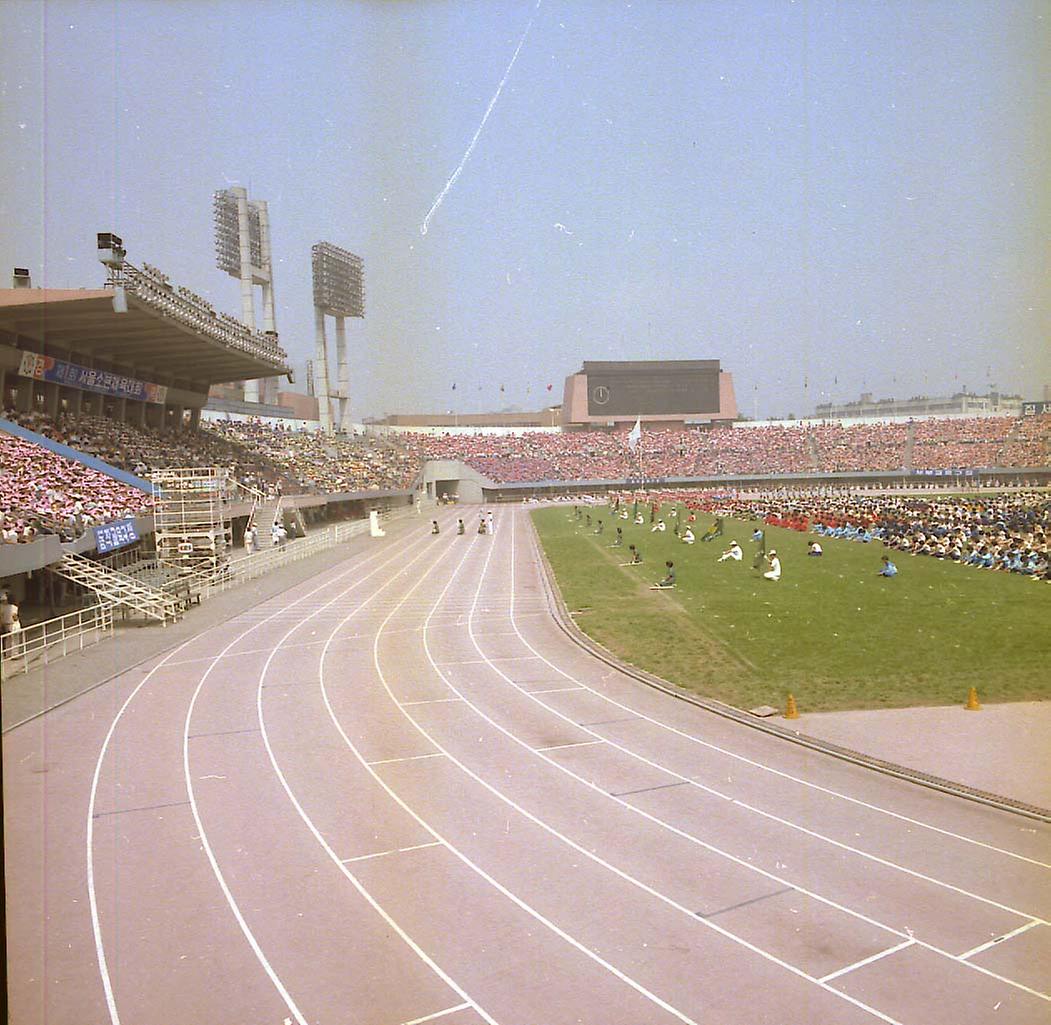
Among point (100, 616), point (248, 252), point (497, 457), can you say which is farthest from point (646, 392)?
point (100, 616)

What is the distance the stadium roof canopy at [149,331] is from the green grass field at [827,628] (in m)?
16.3

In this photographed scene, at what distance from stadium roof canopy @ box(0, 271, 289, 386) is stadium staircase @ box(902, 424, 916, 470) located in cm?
5621

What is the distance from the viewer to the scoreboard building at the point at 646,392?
9244cm

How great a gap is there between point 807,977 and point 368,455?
176ft

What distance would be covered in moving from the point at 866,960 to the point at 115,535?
2094cm

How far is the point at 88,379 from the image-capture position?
3259cm

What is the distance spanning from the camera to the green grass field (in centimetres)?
1289

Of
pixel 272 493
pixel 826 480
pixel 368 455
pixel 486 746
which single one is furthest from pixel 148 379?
pixel 826 480

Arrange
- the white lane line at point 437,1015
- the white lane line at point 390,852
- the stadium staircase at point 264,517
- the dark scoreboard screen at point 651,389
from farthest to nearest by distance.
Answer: the dark scoreboard screen at point 651,389 → the stadium staircase at point 264,517 → the white lane line at point 390,852 → the white lane line at point 437,1015

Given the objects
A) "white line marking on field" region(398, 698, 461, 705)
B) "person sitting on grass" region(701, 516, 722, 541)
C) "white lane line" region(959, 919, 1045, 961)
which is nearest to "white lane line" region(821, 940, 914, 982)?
"white lane line" region(959, 919, 1045, 961)

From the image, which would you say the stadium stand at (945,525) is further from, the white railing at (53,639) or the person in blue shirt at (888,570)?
the white railing at (53,639)

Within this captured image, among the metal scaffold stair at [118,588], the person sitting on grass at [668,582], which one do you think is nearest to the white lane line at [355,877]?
the metal scaffold stair at [118,588]

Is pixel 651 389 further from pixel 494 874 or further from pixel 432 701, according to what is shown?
pixel 494 874

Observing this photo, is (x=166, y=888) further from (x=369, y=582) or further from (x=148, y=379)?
(x=148, y=379)
